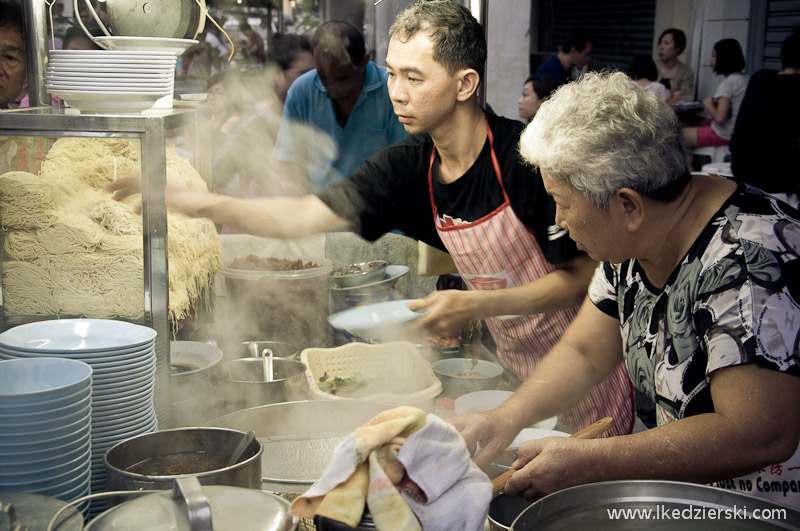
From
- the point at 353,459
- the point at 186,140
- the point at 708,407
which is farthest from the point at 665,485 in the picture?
the point at 186,140

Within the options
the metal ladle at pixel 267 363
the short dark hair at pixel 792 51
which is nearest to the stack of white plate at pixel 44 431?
the metal ladle at pixel 267 363

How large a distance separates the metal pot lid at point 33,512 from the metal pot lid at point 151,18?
1447 millimetres

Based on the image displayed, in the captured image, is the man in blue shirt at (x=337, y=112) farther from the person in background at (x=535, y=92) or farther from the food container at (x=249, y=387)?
the person in background at (x=535, y=92)

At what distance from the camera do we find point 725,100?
26.7ft

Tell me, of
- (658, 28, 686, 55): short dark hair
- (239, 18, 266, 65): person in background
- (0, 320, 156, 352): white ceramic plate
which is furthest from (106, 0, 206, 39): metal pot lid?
(658, 28, 686, 55): short dark hair

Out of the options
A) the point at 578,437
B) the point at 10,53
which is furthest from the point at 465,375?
the point at 10,53

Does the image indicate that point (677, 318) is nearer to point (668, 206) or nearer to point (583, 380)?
point (668, 206)

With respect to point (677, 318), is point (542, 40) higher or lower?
higher

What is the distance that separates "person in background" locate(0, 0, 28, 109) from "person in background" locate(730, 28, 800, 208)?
5718 millimetres

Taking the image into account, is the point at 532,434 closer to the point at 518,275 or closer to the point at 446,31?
the point at 518,275

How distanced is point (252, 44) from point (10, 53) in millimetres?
5830

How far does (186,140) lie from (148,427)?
67.4 inches

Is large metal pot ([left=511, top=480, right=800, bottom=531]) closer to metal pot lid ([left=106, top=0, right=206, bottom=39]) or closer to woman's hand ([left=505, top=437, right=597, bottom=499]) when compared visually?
woman's hand ([left=505, top=437, right=597, bottom=499])

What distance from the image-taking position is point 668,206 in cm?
162
